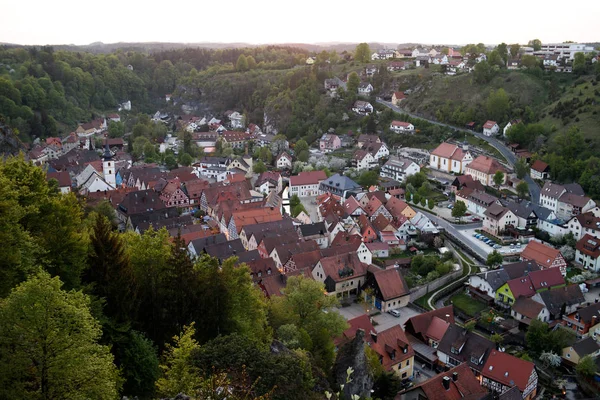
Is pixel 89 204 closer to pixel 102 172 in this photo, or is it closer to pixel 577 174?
pixel 102 172

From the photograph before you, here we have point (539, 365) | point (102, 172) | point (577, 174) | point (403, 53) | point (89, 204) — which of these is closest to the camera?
point (539, 365)

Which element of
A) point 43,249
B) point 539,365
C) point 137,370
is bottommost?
point 539,365

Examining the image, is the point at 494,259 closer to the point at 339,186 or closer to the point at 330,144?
the point at 339,186

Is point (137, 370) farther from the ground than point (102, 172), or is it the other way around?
point (137, 370)

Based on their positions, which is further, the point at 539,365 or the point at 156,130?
the point at 156,130

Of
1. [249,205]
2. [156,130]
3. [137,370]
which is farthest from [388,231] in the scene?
[156,130]

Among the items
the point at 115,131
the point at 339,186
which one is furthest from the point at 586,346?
the point at 115,131

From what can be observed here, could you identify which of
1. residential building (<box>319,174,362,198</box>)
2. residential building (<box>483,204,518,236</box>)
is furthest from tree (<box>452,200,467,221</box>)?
residential building (<box>319,174,362,198</box>)
